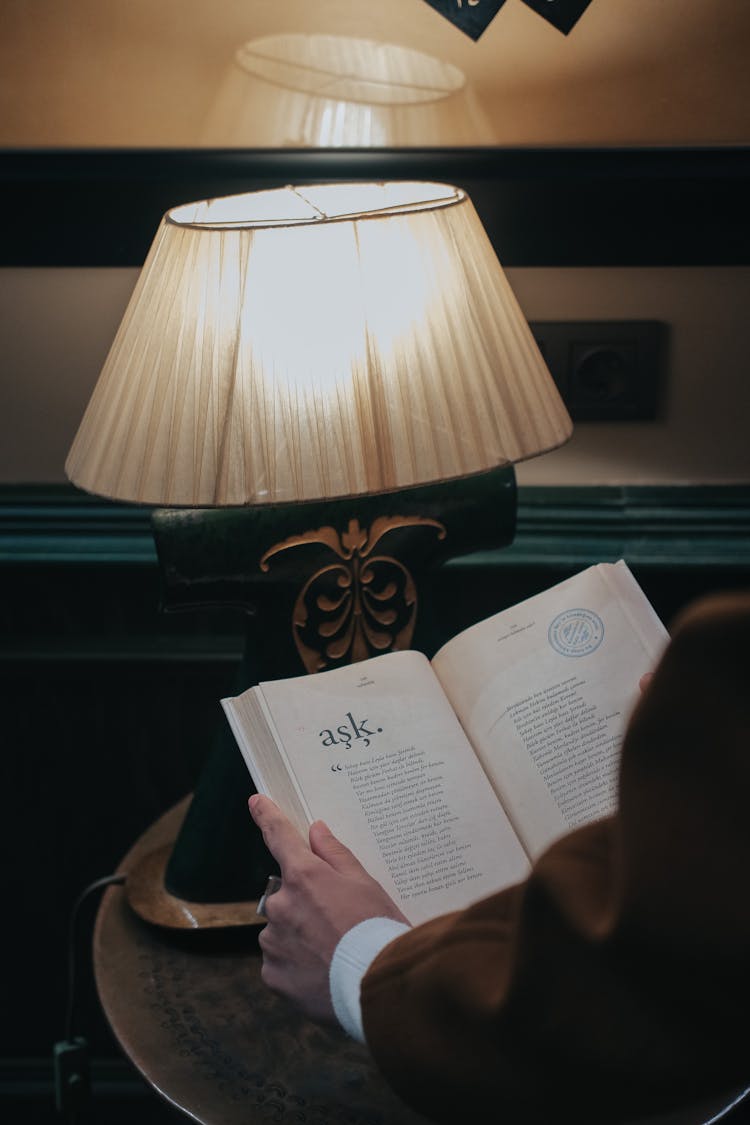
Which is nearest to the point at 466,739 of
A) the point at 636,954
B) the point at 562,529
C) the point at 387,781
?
the point at 387,781

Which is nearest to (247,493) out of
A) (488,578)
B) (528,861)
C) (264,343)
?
(264,343)

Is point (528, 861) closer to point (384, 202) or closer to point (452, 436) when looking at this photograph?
point (452, 436)

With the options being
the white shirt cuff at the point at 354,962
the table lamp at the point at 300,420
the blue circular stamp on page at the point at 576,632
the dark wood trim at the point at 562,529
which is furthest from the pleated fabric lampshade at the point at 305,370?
the dark wood trim at the point at 562,529

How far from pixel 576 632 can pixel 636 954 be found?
12.7 inches

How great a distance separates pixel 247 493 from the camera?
26.6 inches

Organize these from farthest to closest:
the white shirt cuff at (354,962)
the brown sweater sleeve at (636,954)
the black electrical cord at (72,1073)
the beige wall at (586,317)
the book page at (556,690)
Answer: the beige wall at (586,317)
the black electrical cord at (72,1073)
the book page at (556,690)
the white shirt cuff at (354,962)
the brown sweater sleeve at (636,954)

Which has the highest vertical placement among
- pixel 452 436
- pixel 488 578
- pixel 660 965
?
pixel 452 436

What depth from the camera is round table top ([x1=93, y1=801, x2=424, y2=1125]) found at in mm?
679

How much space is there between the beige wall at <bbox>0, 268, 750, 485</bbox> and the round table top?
18.8 inches

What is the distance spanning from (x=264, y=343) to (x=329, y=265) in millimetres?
60

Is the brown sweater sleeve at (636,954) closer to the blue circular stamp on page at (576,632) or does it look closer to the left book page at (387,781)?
the left book page at (387,781)

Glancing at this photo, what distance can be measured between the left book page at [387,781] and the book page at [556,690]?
0.02 m

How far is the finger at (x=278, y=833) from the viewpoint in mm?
652

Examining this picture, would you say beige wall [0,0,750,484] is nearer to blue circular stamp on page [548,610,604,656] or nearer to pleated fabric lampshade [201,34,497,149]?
pleated fabric lampshade [201,34,497,149]
